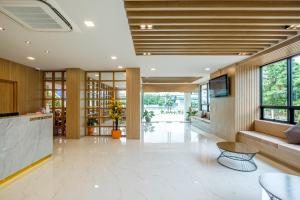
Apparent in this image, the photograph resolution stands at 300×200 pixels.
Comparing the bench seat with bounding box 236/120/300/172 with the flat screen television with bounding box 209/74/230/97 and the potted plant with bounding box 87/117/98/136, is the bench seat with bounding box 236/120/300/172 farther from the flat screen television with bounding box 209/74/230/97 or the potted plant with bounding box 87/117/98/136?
the potted plant with bounding box 87/117/98/136

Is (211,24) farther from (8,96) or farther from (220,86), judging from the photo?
(8,96)

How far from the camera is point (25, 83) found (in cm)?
630

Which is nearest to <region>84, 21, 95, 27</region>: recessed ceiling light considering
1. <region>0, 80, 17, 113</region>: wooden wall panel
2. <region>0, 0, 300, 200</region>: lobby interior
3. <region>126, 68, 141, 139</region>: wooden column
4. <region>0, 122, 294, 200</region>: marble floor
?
<region>0, 0, 300, 200</region>: lobby interior

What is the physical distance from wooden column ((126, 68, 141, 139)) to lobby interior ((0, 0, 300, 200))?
4cm

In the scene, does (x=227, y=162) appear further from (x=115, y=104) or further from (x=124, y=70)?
(x=124, y=70)

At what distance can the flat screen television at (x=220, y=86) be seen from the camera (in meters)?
6.13

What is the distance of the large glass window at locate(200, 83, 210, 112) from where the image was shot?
10094 mm

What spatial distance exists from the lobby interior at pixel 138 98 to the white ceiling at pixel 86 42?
0.03m

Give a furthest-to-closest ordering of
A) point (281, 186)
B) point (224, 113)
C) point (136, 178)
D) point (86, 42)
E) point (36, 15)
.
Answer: point (224, 113)
point (86, 42)
point (136, 178)
point (36, 15)
point (281, 186)

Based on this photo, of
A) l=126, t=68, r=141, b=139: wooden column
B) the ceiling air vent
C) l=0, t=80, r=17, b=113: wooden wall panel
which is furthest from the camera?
l=126, t=68, r=141, b=139: wooden column

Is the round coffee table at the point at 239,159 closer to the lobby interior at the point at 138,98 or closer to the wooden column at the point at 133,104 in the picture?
the lobby interior at the point at 138,98

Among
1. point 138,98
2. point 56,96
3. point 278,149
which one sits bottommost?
point 278,149

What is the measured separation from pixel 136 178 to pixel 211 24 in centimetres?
330

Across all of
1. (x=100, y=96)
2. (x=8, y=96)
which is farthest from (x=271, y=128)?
(x=8, y=96)
